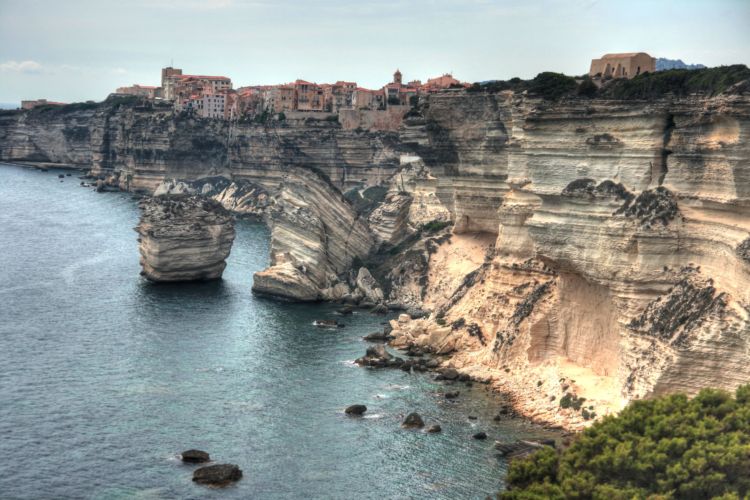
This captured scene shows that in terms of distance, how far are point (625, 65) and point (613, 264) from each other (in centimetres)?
2039

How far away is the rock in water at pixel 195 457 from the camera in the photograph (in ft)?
130

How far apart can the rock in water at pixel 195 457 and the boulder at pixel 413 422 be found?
904cm

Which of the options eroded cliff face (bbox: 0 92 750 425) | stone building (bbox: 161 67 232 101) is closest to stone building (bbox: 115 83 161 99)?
stone building (bbox: 161 67 232 101)

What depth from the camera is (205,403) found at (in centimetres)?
4719

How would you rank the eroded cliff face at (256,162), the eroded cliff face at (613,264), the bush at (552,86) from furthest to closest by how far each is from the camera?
1. the eroded cliff face at (256,162)
2. the bush at (552,86)
3. the eroded cliff face at (613,264)

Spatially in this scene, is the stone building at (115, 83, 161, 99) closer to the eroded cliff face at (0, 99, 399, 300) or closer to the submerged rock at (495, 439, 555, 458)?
the eroded cliff face at (0, 99, 399, 300)

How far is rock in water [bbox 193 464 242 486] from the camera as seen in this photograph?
3762 cm

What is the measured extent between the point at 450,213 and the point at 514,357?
26.7 meters

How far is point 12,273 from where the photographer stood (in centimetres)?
7856

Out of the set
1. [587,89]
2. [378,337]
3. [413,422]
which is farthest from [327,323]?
[587,89]

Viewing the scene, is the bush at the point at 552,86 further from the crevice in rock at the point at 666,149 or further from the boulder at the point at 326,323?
the boulder at the point at 326,323

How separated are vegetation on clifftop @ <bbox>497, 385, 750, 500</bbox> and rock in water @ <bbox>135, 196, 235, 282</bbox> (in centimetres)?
4740

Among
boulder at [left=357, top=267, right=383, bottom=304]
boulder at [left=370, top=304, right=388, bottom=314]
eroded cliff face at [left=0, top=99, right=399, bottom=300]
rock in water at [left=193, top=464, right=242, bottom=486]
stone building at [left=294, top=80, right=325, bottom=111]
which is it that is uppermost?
stone building at [left=294, top=80, right=325, bottom=111]

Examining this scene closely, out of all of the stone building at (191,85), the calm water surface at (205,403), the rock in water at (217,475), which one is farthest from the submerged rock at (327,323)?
the stone building at (191,85)
